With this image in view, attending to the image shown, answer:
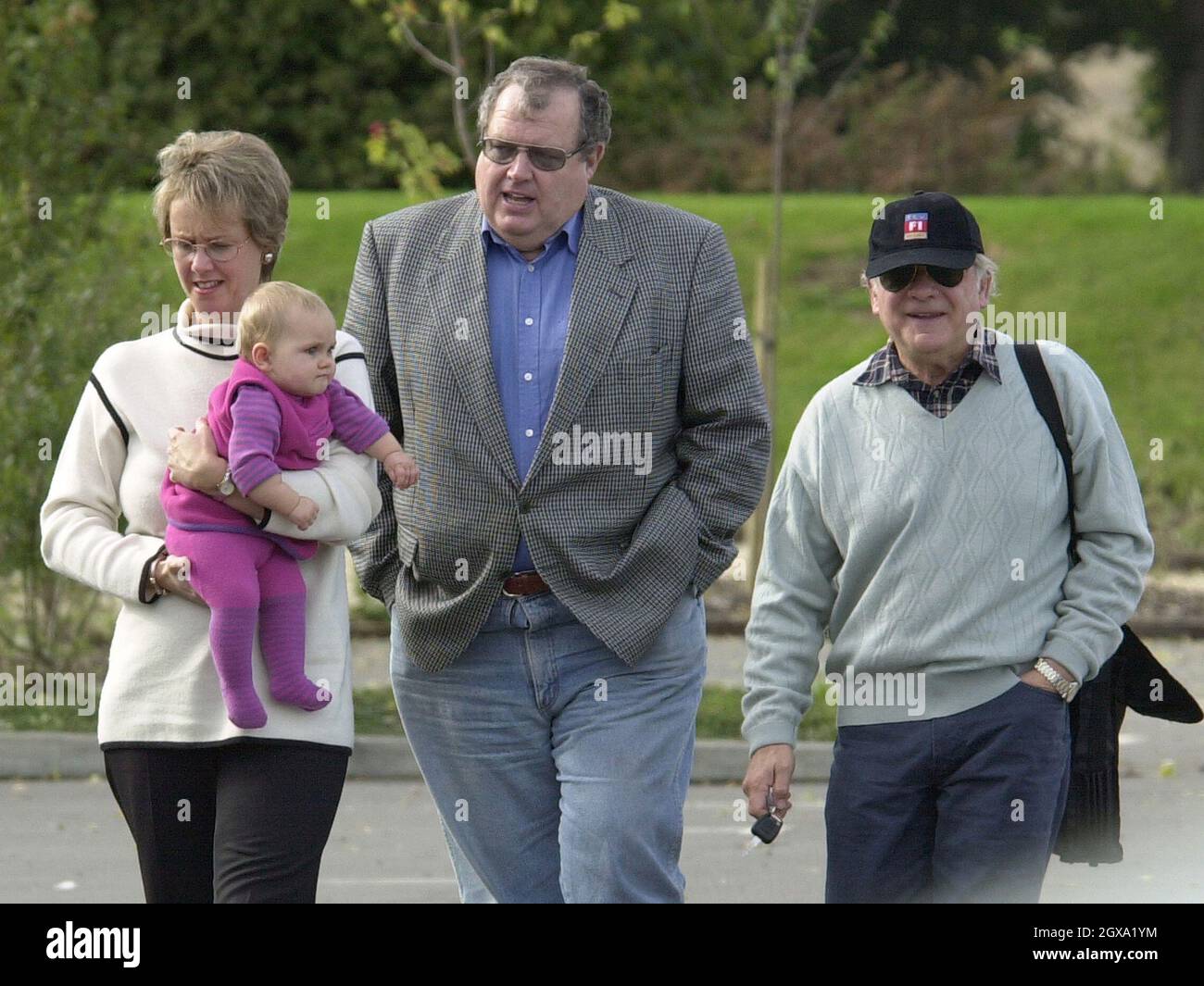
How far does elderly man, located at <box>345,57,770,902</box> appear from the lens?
13.4 feet

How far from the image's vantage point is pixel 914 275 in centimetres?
→ 394

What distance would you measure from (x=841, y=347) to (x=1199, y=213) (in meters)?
5.43

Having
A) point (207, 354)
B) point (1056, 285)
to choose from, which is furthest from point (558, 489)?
point (1056, 285)

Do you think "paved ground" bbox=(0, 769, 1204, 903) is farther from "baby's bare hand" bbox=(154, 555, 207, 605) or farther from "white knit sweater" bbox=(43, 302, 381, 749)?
"baby's bare hand" bbox=(154, 555, 207, 605)

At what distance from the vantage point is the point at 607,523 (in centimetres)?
408

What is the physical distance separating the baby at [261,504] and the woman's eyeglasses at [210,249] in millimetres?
103

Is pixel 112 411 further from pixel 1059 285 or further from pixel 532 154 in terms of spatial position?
pixel 1059 285

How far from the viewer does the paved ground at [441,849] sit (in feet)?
22.2

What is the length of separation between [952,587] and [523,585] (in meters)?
0.88

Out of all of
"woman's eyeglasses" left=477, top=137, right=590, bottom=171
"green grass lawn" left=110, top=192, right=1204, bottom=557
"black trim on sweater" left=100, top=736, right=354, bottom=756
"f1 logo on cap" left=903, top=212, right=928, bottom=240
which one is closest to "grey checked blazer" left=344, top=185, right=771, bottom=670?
"woman's eyeglasses" left=477, top=137, right=590, bottom=171

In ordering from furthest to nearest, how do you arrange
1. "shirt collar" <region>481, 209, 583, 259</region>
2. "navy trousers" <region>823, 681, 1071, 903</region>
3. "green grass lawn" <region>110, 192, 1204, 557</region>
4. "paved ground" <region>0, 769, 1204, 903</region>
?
1. "green grass lawn" <region>110, 192, 1204, 557</region>
2. "paved ground" <region>0, 769, 1204, 903</region>
3. "shirt collar" <region>481, 209, 583, 259</region>
4. "navy trousers" <region>823, 681, 1071, 903</region>

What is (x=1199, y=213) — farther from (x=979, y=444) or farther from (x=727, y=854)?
(x=979, y=444)
